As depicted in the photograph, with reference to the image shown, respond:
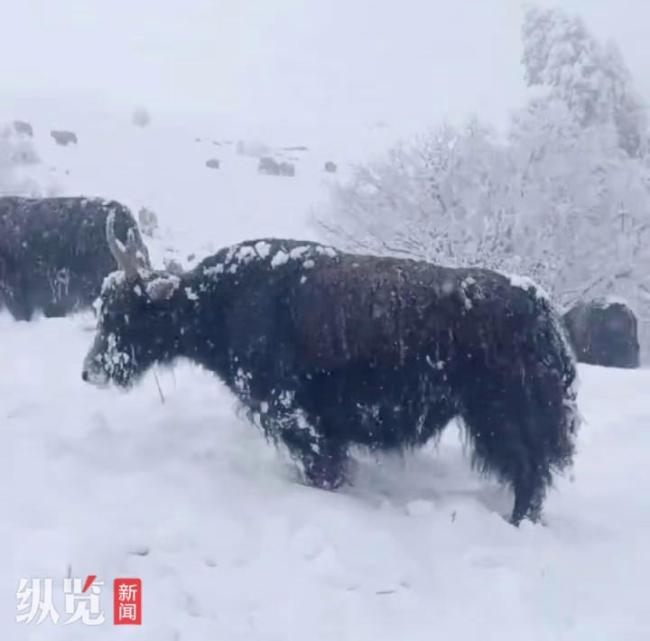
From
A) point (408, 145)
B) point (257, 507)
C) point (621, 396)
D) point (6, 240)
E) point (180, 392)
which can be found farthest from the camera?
point (408, 145)

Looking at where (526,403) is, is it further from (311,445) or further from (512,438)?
(311,445)

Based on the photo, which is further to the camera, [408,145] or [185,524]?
[408,145]

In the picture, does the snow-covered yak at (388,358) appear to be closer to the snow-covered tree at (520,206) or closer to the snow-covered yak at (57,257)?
the snow-covered yak at (57,257)

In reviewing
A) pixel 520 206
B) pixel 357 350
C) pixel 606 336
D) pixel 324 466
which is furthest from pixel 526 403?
pixel 520 206

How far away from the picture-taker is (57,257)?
689 centimetres

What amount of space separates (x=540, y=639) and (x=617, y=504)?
1.37 metres

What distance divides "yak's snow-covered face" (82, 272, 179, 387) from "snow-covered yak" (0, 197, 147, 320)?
9.18 feet

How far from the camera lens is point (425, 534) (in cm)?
331

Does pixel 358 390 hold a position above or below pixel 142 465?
above

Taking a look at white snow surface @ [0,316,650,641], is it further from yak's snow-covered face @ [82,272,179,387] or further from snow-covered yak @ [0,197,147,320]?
snow-covered yak @ [0,197,147,320]

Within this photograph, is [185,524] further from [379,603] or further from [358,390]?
[358,390]

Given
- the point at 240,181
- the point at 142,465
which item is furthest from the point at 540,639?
the point at 240,181

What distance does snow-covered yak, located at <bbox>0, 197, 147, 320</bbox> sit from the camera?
680cm

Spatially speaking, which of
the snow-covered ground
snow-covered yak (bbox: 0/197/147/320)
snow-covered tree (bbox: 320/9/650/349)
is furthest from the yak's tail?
snow-covered tree (bbox: 320/9/650/349)
